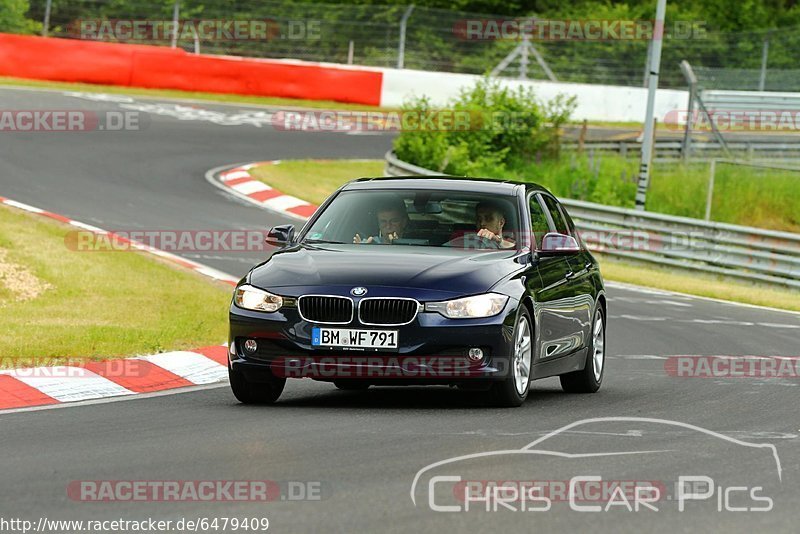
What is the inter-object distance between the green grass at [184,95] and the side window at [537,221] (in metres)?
26.5

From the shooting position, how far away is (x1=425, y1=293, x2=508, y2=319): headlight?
9.51 metres

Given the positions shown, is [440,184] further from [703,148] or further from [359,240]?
[703,148]

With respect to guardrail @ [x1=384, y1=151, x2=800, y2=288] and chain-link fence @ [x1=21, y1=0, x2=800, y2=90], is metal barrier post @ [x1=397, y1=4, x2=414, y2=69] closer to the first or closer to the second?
chain-link fence @ [x1=21, y1=0, x2=800, y2=90]

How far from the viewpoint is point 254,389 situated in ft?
33.1

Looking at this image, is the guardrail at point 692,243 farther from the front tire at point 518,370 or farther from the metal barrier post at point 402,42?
the front tire at point 518,370

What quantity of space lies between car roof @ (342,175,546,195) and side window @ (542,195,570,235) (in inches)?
16.1

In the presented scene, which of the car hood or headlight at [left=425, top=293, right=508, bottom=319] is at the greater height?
the car hood

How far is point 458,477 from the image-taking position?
7.18 m

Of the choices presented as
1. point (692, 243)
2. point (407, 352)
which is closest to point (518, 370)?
point (407, 352)

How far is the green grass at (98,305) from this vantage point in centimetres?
1225

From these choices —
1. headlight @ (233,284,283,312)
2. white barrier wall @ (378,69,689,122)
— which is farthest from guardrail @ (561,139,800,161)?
headlight @ (233,284,283,312)

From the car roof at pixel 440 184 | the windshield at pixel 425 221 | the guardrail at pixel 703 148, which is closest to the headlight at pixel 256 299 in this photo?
the windshield at pixel 425 221

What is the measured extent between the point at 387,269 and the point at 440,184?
154 cm

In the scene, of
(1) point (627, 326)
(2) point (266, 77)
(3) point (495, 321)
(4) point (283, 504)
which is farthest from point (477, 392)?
(2) point (266, 77)
